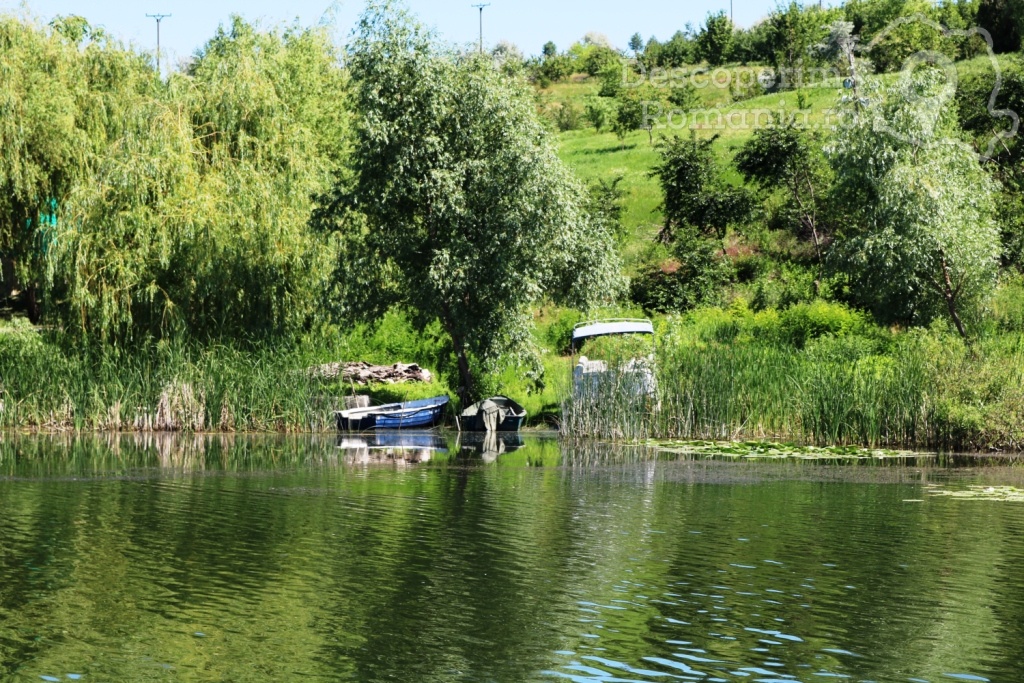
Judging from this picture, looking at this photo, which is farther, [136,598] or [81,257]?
[81,257]

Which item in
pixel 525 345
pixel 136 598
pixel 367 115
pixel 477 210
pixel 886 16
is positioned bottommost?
pixel 136 598

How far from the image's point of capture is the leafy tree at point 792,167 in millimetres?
52812

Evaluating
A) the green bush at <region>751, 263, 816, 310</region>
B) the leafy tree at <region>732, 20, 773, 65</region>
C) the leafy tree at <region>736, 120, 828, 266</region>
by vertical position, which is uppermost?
the leafy tree at <region>732, 20, 773, 65</region>

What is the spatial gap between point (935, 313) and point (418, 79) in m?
17.0

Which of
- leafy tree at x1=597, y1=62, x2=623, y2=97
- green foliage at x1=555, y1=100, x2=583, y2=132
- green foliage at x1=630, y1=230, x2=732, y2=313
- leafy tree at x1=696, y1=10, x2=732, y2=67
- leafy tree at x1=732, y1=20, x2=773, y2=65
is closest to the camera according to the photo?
green foliage at x1=630, y1=230, x2=732, y2=313

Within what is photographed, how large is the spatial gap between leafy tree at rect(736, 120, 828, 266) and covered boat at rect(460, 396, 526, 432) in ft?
72.1

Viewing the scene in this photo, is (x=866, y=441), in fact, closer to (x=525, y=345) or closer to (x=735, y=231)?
(x=525, y=345)

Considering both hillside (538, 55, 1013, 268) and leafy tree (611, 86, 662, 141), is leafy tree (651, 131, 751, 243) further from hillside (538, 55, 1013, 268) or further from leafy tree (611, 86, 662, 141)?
leafy tree (611, 86, 662, 141)

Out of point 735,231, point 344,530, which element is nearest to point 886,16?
point 735,231

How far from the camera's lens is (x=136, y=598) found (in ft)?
43.1

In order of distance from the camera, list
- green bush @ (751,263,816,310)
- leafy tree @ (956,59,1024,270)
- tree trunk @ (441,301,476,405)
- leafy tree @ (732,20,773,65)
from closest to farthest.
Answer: tree trunk @ (441,301,476,405) → green bush @ (751,263,816,310) → leafy tree @ (956,59,1024,270) → leafy tree @ (732,20,773,65)

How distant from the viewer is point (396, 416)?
34.8 m

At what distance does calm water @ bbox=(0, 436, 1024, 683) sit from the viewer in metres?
11.1

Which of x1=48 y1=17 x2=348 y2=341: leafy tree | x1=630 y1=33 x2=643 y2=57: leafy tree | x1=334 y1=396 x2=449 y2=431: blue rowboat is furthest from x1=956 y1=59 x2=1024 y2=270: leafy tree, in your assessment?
x1=630 y1=33 x2=643 y2=57: leafy tree
